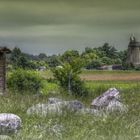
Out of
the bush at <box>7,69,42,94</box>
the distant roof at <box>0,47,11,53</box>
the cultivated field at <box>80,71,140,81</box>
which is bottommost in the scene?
the cultivated field at <box>80,71,140,81</box>

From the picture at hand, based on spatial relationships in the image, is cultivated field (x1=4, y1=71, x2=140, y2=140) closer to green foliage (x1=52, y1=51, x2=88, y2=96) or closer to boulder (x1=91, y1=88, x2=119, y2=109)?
boulder (x1=91, y1=88, x2=119, y2=109)

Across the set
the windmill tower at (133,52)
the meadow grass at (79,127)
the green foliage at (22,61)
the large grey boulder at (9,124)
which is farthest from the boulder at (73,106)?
the windmill tower at (133,52)

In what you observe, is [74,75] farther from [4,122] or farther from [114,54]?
[114,54]

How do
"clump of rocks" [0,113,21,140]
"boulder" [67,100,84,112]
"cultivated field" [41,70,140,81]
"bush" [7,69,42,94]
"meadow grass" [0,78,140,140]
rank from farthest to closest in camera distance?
"cultivated field" [41,70,140,81]
"bush" [7,69,42,94]
"boulder" [67,100,84,112]
"clump of rocks" [0,113,21,140]
"meadow grass" [0,78,140,140]

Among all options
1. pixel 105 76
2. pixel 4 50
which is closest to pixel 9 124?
pixel 4 50

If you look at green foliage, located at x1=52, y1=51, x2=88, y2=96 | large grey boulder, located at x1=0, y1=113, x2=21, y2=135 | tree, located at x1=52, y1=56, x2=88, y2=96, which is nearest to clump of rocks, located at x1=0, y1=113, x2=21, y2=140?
large grey boulder, located at x1=0, y1=113, x2=21, y2=135

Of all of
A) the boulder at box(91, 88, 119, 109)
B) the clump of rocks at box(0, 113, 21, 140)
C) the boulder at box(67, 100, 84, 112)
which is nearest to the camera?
the clump of rocks at box(0, 113, 21, 140)

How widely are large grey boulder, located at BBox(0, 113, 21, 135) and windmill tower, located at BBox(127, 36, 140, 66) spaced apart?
78.6 meters

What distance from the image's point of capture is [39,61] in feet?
251

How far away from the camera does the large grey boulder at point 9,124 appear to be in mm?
11547

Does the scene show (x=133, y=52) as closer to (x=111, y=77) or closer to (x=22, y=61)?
(x=22, y=61)

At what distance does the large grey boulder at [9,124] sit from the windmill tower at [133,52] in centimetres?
7855

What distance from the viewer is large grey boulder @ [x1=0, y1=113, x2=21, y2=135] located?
1155 cm

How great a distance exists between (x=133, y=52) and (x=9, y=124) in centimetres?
8513
